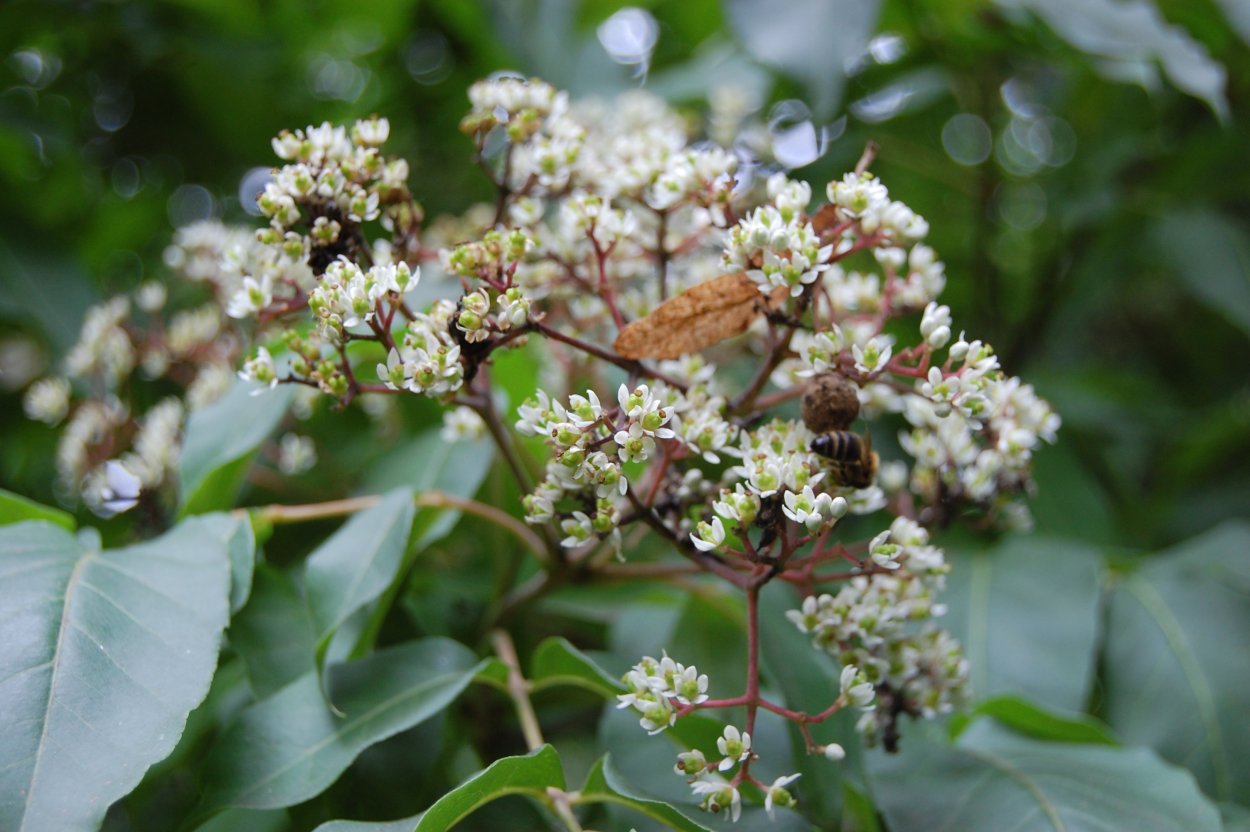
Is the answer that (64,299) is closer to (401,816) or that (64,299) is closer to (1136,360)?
(401,816)

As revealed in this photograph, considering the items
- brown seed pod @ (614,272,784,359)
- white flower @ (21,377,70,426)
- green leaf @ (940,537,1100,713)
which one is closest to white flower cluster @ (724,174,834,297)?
brown seed pod @ (614,272,784,359)

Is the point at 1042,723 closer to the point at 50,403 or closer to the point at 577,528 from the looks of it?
the point at 577,528

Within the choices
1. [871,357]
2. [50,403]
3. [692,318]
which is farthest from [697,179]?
[50,403]

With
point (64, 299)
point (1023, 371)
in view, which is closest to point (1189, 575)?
point (1023, 371)

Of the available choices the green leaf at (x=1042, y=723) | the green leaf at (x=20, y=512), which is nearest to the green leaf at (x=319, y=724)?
the green leaf at (x=20, y=512)

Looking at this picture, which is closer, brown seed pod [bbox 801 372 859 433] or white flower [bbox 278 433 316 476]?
brown seed pod [bbox 801 372 859 433]

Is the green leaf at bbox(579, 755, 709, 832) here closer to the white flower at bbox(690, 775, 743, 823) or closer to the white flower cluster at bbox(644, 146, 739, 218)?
the white flower at bbox(690, 775, 743, 823)
